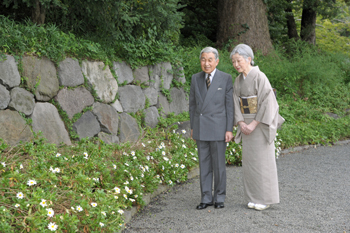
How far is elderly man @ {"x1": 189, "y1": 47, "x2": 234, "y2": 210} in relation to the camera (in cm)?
406

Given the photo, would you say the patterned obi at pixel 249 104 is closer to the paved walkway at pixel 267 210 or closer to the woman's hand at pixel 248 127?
the woman's hand at pixel 248 127

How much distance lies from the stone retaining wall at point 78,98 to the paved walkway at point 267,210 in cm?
165

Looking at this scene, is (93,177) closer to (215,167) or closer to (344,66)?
(215,167)

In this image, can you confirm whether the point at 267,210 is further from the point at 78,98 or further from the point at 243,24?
the point at 243,24

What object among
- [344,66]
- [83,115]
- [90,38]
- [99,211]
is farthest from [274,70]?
[99,211]

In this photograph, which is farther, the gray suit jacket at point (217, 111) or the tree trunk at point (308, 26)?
the tree trunk at point (308, 26)

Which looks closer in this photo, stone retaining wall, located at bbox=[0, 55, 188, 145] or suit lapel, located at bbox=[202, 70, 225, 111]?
suit lapel, located at bbox=[202, 70, 225, 111]

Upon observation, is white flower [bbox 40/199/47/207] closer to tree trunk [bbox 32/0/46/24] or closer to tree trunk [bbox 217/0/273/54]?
tree trunk [bbox 32/0/46/24]

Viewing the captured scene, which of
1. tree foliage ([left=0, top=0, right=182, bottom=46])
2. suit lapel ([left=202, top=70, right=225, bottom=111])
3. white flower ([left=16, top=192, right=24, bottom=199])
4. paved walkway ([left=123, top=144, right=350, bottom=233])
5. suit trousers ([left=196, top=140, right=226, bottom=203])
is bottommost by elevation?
paved walkway ([left=123, top=144, right=350, bottom=233])

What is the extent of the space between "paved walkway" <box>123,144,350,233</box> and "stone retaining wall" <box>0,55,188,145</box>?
165 centimetres

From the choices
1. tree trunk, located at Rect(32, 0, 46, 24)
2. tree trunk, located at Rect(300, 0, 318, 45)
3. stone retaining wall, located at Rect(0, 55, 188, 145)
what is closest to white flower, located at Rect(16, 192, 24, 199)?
stone retaining wall, located at Rect(0, 55, 188, 145)

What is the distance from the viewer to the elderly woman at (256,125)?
3967 mm

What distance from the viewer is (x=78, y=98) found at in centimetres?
551

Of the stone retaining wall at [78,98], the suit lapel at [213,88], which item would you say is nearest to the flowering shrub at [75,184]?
the stone retaining wall at [78,98]
